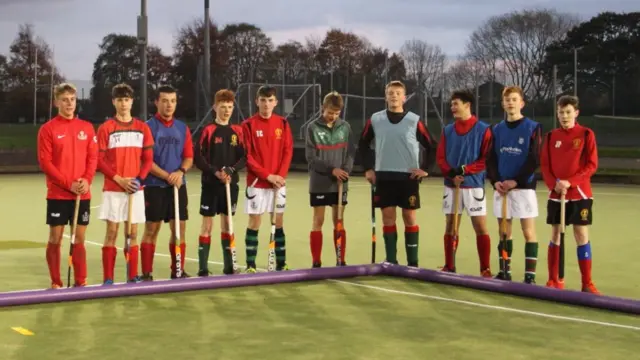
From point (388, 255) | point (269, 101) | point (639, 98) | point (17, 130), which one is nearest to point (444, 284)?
point (388, 255)

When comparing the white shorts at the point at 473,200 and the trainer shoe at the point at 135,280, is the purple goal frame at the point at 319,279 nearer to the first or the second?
the trainer shoe at the point at 135,280

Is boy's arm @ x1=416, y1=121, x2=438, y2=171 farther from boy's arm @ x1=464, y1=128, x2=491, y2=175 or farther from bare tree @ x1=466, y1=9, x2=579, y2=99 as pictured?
bare tree @ x1=466, y1=9, x2=579, y2=99

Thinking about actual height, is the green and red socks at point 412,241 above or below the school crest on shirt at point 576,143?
below

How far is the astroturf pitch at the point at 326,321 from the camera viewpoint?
637 centimetres

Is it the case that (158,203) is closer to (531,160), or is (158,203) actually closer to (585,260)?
(531,160)

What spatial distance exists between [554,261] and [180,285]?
321 centimetres

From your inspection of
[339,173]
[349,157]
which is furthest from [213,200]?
[349,157]

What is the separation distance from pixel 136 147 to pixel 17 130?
37217 mm

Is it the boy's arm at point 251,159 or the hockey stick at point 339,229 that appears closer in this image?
the boy's arm at point 251,159

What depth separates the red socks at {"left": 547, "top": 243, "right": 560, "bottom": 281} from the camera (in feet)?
27.9

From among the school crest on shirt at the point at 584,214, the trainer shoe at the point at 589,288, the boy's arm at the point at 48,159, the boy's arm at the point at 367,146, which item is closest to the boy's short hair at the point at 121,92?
the boy's arm at the point at 48,159

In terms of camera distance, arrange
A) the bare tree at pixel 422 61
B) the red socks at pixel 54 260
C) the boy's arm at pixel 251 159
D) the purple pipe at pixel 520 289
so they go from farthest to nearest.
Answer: the bare tree at pixel 422 61
the boy's arm at pixel 251 159
the red socks at pixel 54 260
the purple pipe at pixel 520 289

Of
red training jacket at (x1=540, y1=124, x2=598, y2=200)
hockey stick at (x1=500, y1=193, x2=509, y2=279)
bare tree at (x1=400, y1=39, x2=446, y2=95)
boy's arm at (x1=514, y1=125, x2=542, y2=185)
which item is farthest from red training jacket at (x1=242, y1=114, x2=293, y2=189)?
bare tree at (x1=400, y1=39, x2=446, y2=95)

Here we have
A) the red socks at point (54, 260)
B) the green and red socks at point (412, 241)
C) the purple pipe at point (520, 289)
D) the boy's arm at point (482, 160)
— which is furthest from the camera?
the green and red socks at point (412, 241)
